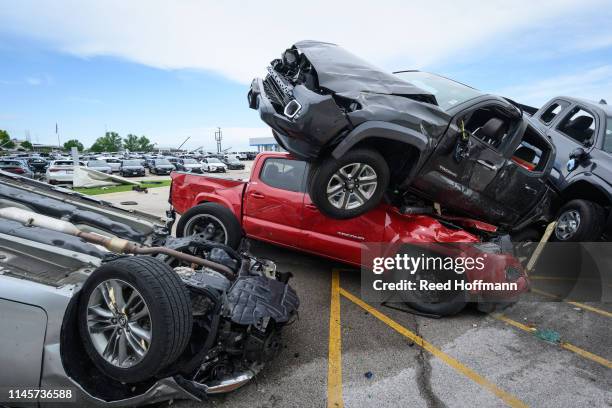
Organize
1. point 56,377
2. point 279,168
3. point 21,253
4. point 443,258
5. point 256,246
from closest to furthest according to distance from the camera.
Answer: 1. point 56,377
2. point 21,253
3. point 443,258
4. point 279,168
5. point 256,246

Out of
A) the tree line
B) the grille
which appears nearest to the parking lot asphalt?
the grille

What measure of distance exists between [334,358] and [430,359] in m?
0.88

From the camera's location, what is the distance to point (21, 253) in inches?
90.0

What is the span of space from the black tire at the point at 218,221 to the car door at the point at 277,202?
0.46m

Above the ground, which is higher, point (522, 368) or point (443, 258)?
point (443, 258)

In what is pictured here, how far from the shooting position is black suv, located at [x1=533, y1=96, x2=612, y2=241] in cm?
472

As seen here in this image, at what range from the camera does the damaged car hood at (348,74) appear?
11.3 feet

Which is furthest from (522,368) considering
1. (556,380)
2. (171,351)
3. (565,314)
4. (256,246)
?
(256,246)

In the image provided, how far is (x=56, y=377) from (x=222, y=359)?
Answer: 941 millimetres

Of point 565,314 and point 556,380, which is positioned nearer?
point 556,380

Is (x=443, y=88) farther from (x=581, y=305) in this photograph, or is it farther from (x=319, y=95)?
(x=581, y=305)

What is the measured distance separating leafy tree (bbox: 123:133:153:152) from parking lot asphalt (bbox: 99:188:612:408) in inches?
4179

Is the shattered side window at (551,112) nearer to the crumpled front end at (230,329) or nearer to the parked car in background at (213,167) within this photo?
the crumpled front end at (230,329)

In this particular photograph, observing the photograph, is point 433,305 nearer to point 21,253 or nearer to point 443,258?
point 443,258
